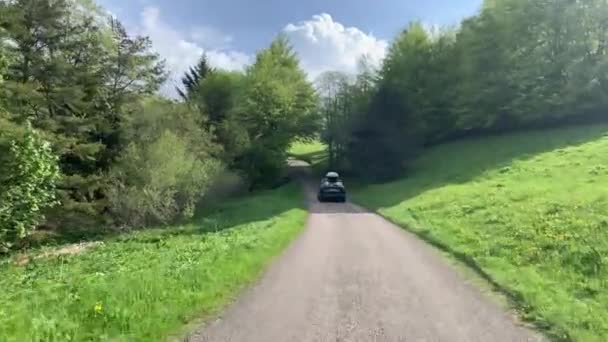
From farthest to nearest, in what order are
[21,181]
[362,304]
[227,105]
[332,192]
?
1. [227,105]
2. [332,192]
3. [21,181]
4. [362,304]

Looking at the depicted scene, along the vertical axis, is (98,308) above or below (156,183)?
below

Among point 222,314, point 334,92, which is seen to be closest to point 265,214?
point 222,314

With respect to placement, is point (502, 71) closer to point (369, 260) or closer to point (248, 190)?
point (248, 190)

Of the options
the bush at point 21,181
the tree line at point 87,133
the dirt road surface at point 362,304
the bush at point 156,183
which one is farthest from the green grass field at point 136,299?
the bush at point 156,183

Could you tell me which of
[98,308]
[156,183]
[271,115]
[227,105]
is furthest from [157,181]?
[271,115]

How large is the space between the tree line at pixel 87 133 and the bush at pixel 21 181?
42 millimetres

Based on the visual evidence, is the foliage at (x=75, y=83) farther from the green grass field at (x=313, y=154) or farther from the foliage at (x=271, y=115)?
the green grass field at (x=313, y=154)

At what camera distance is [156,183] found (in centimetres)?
2912

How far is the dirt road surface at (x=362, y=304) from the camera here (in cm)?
738

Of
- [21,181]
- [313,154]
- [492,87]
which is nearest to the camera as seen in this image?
[21,181]

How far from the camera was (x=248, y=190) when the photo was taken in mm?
49656

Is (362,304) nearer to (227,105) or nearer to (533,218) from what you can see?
(533,218)

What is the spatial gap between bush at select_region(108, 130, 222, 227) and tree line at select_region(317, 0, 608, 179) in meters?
22.6

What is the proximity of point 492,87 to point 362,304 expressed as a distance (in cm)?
4639
